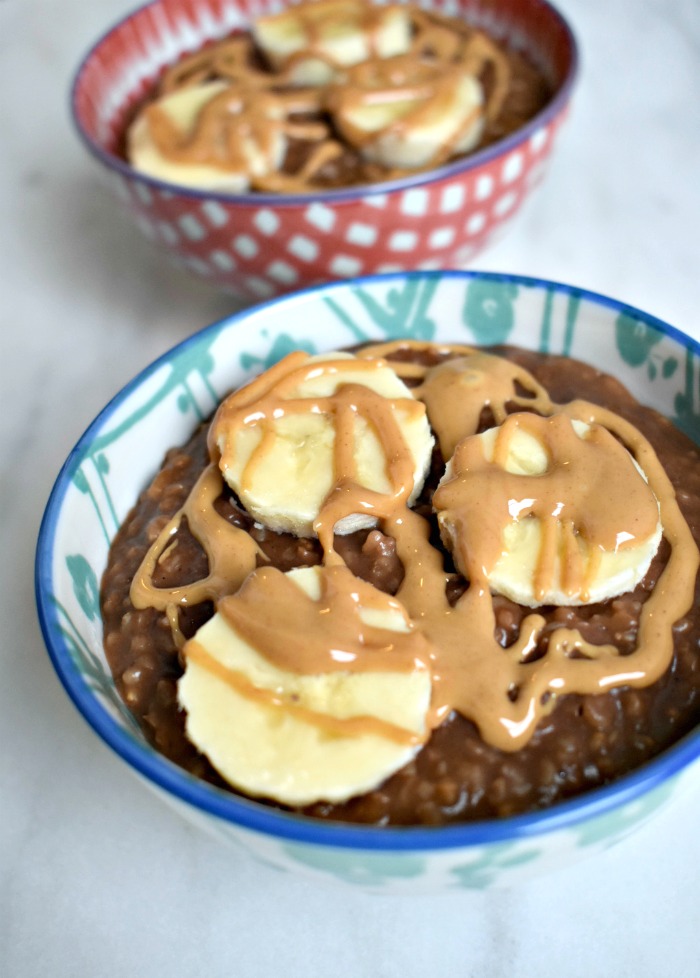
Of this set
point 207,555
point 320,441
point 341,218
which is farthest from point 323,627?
point 341,218

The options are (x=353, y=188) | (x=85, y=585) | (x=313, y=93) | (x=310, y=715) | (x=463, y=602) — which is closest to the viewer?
(x=310, y=715)

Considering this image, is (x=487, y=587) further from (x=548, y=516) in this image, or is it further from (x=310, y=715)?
(x=310, y=715)

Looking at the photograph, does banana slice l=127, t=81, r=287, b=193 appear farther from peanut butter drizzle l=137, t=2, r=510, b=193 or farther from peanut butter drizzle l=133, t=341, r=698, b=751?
peanut butter drizzle l=133, t=341, r=698, b=751

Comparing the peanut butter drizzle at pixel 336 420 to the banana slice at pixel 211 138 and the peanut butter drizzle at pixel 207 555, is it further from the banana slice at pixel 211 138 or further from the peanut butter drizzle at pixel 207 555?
the banana slice at pixel 211 138

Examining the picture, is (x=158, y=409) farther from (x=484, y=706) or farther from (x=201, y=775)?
(x=484, y=706)

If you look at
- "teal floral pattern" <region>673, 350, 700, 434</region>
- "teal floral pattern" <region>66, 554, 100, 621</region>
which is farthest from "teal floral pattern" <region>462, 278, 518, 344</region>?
"teal floral pattern" <region>66, 554, 100, 621</region>

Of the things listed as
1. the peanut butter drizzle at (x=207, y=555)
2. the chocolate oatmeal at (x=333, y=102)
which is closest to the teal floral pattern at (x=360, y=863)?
the peanut butter drizzle at (x=207, y=555)

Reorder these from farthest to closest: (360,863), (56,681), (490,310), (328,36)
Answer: (328,36) → (490,310) → (56,681) → (360,863)
